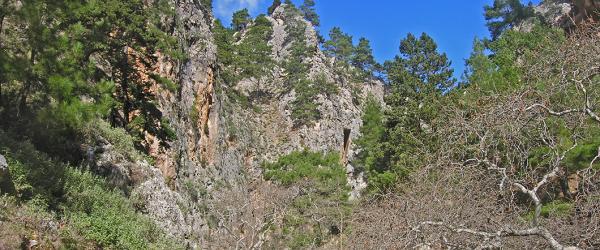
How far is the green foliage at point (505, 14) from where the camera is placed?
63878 mm

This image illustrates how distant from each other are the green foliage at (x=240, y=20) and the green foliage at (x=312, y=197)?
3459 centimetres

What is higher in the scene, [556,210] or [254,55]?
[254,55]

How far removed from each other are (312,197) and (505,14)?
40612mm

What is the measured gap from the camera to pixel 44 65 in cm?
1356

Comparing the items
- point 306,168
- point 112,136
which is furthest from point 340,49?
point 112,136

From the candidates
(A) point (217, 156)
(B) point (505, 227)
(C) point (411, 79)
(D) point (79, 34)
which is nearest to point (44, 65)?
(D) point (79, 34)

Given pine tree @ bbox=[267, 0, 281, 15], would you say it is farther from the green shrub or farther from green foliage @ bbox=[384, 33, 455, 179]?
the green shrub

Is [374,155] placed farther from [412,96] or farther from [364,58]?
[364,58]

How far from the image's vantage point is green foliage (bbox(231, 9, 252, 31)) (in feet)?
249

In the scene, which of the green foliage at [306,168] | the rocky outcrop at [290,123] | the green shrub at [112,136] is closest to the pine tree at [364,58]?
the rocky outcrop at [290,123]

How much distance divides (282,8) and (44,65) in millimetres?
67368

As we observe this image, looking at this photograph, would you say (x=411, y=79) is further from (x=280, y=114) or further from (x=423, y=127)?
(x=280, y=114)

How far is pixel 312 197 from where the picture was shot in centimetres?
3834

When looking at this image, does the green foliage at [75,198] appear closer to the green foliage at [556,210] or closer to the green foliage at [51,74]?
the green foliage at [51,74]
